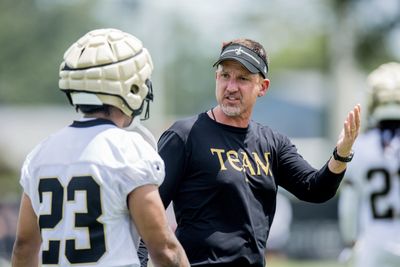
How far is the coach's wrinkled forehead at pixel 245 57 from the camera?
6035mm

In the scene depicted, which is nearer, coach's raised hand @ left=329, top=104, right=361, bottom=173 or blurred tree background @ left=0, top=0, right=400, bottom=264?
coach's raised hand @ left=329, top=104, right=361, bottom=173

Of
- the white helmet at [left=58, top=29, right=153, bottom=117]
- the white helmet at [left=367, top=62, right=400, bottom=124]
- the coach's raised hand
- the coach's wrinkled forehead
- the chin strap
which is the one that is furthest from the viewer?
the white helmet at [left=367, top=62, right=400, bottom=124]

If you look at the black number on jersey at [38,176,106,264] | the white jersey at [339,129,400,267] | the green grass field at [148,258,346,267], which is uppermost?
the black number on jersey at [38,176,106,264]

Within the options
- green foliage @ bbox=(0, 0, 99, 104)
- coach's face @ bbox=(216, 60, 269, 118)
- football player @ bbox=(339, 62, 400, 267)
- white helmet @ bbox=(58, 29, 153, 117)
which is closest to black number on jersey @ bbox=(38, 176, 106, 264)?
white helmet @ bbox=(58, 29, 153, 117)

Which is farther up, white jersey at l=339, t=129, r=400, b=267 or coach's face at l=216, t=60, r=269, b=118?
coach's face at l=216, t=60, r=269, b=118

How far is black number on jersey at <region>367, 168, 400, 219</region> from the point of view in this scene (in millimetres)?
8328

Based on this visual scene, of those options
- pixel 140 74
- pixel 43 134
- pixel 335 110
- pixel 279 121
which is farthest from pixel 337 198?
pixel 43 134

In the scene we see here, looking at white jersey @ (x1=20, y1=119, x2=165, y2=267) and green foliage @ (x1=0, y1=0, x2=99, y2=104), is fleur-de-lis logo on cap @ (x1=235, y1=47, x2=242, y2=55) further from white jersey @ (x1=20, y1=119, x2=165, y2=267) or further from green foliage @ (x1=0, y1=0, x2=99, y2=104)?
green foliage @ (x1=0, y1=0, x2=99, y2=104)

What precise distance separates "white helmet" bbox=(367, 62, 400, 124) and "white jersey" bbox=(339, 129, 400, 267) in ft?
0.50

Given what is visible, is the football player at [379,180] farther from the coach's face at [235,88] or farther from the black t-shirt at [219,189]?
the coach's face at [235,88]

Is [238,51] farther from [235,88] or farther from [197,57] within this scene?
[197,57]

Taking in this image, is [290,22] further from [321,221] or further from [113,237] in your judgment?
[113,237]

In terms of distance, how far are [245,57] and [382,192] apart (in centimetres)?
274

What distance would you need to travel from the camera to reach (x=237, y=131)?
6.12 metres
